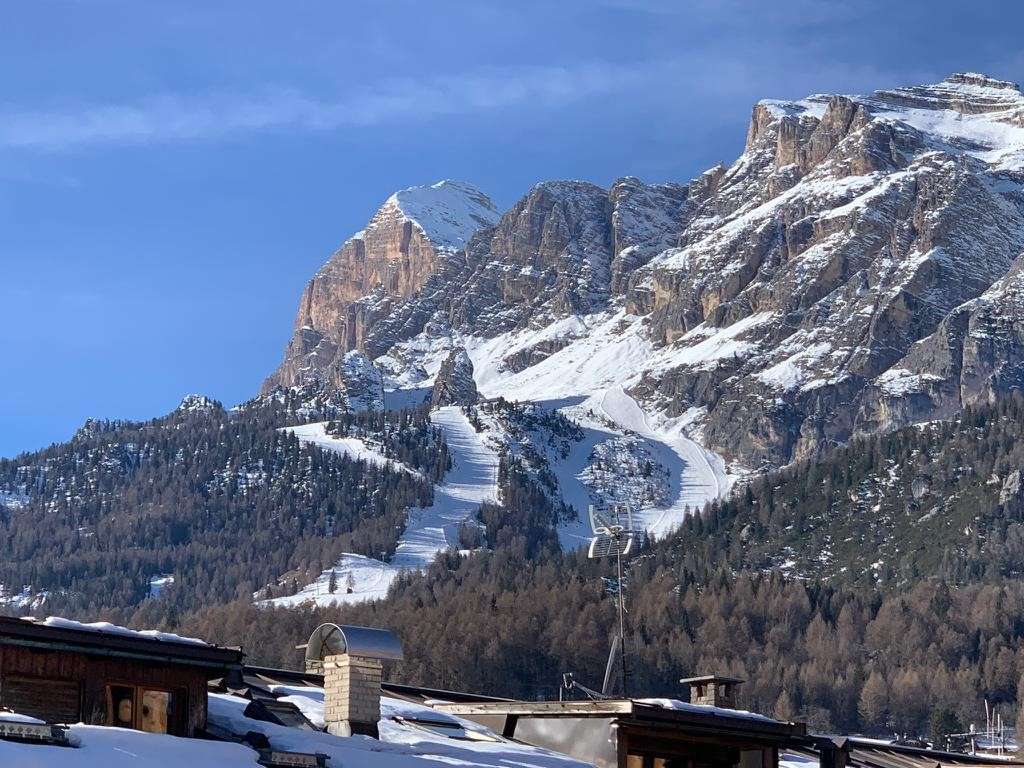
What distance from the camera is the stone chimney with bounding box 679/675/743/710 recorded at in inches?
1956

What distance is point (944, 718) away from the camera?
7761 inches

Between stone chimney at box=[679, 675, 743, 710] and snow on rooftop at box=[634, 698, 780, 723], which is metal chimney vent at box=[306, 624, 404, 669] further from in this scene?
stone chimney at box=[679, 675, 743, 710]

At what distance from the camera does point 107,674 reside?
3534 cm

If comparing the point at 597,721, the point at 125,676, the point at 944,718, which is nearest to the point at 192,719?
the point at 125,676

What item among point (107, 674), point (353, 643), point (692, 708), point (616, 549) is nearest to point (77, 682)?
point (107, 674)

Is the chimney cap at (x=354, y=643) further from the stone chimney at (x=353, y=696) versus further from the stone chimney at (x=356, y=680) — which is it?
the stone chimney at (x=353, y=696)

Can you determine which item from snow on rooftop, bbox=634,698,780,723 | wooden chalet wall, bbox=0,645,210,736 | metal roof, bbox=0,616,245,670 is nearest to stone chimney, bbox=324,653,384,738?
metal roof, bbox=0,616,245,670

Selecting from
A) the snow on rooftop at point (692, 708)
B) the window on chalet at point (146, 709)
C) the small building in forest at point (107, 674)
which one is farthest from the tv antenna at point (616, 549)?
the window on chalet at point (146, 709)

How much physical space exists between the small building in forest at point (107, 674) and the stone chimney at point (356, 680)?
3.22 m

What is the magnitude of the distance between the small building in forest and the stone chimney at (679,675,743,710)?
53.2 ft

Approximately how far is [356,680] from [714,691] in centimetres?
1335

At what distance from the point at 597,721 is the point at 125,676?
10940 millimetres

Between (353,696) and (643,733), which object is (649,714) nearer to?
(643,733)

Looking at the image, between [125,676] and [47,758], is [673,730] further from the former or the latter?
[47,758]
